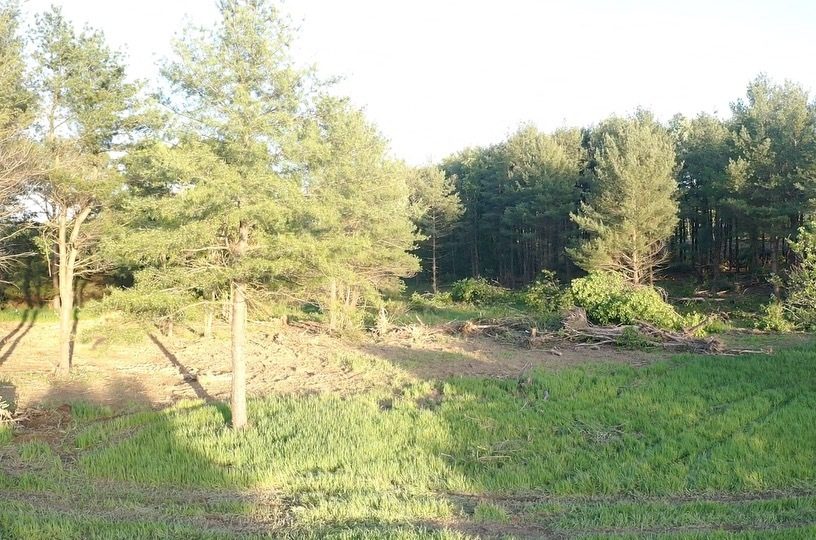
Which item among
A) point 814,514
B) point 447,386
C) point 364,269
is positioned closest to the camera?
point 814,514

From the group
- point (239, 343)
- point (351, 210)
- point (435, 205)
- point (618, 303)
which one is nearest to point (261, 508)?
point (239, 343)

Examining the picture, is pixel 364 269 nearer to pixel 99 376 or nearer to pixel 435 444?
pixel 99 376

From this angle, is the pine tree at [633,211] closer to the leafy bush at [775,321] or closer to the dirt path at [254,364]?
the leafy bush at [775,321]

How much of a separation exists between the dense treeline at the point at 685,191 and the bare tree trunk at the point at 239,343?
2190 cm

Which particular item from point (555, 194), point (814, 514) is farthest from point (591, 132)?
point (814, 514)

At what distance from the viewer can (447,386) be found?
1327cm

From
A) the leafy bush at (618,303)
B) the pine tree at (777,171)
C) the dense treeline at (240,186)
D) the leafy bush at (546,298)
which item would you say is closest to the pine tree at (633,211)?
the dense treeline at (240,186)

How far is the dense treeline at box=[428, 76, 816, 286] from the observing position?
27.3 m

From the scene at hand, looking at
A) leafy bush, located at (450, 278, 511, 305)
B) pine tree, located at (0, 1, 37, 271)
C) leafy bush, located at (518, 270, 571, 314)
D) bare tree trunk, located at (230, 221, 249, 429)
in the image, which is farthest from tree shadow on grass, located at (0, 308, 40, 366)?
leafy bush, located at (450, 278, 511, 305)

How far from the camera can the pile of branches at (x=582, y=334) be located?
18.5m

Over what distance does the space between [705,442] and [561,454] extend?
244cm

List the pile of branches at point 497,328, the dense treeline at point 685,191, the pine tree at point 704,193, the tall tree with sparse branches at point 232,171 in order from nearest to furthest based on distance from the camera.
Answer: the tall tree with sparse branches at point 232,171
the pile of branches at point 497,328
the dense treeline at point 685,191
the pine tree at point 704,193

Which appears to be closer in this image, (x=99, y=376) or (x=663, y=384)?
(x=663, y=384)

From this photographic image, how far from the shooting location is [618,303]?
21.6 meters
